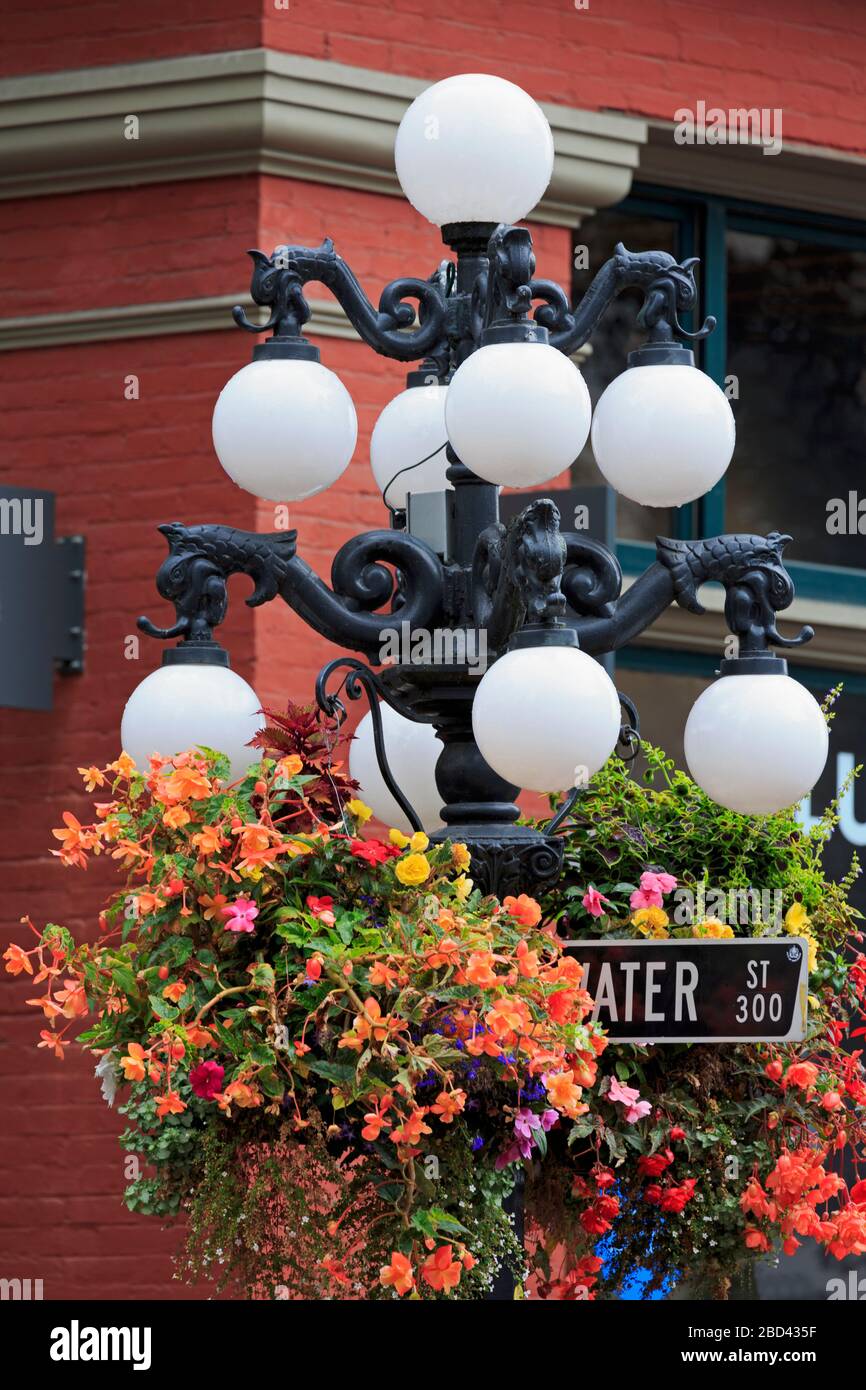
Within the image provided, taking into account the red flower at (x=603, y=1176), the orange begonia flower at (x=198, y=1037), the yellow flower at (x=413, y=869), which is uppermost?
the yellow flower at (x=413, y=869)

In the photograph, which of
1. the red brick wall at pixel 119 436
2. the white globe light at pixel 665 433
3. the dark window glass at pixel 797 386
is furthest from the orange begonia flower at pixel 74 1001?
the dark window glass at pixel 797 386

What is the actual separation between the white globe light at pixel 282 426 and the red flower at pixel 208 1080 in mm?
1184

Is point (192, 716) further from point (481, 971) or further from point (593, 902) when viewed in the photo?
point (481, 971)

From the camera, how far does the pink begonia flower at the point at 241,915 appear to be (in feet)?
10.7

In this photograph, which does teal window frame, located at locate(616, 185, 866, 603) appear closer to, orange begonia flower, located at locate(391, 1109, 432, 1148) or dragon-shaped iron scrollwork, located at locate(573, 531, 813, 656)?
dragon-shaped iron scrollwork, located at locate(573, 531, 813, 656)

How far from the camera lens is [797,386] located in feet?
27.2

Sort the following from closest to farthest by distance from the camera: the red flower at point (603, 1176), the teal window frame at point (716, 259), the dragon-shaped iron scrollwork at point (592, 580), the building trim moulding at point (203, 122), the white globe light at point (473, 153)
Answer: the red flower at point (603, 1176), the dragon-shaped iron scrollwork at point (592, 580), the white globe light at point (473, 153), the building trim moulding at point (203, 122), the teal window frame at point (716, 259)

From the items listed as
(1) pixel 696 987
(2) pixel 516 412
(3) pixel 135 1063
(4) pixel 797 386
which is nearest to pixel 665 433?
(2) pixel 516 412

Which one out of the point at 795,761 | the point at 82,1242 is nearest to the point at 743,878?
the point at 795,761

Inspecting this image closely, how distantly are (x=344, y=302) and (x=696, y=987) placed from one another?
1.40m

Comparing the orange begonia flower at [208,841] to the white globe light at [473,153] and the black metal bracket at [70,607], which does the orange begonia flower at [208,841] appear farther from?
the black metal bracket at [70,607]

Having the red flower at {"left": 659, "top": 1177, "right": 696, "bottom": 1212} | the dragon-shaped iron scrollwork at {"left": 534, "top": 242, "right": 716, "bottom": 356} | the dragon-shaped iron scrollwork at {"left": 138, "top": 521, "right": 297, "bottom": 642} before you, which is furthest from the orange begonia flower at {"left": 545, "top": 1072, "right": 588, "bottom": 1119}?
the dragon-shaped iron scrollwork at {"left": 534, "top": 242, "right": 716, "bottom": 356}
